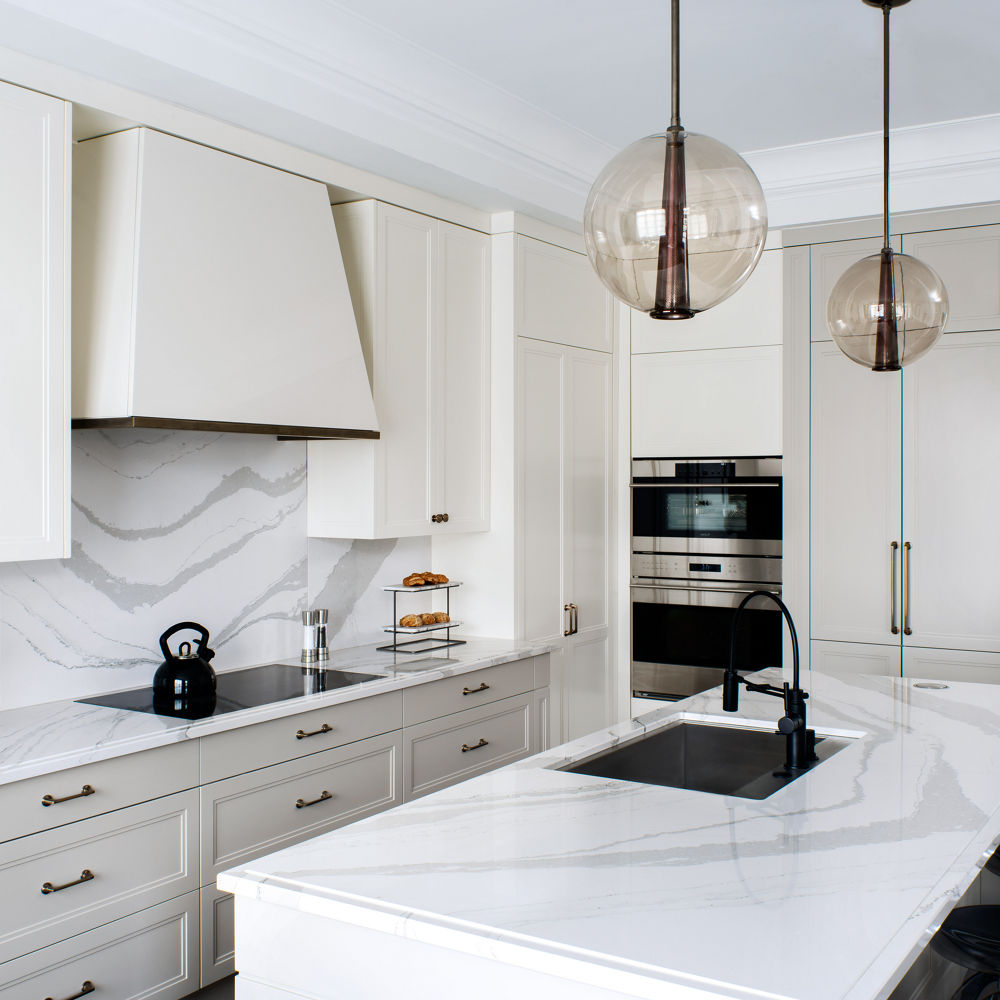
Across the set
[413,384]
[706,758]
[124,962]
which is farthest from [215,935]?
[413,384]

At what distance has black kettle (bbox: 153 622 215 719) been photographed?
270 cm

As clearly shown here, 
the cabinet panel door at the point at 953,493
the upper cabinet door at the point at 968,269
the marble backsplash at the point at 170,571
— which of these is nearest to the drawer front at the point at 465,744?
the marble backsplash at the point at 170,571

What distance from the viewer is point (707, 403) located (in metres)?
4.55

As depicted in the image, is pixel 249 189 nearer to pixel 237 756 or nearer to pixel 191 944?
pixel 237 756

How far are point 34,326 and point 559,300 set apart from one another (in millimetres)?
2358

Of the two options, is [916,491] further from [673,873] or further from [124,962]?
[124,962]

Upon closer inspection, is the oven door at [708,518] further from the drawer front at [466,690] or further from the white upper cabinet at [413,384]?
the drawer front at [466,690]

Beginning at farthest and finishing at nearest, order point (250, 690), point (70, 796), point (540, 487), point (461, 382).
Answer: point (540, 487), point (461, 382), point (250, 690), point (70, 796)

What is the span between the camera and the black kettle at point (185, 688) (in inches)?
106

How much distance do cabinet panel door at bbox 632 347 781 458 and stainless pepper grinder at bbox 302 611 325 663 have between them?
1851 millimetres

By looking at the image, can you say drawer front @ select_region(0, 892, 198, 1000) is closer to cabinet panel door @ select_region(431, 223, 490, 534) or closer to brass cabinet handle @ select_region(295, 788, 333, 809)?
brass cabinet handle @ select_region(295, 788, 333, 809)

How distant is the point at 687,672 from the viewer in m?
4.58

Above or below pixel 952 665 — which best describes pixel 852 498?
above

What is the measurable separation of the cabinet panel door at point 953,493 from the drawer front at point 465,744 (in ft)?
5.45
